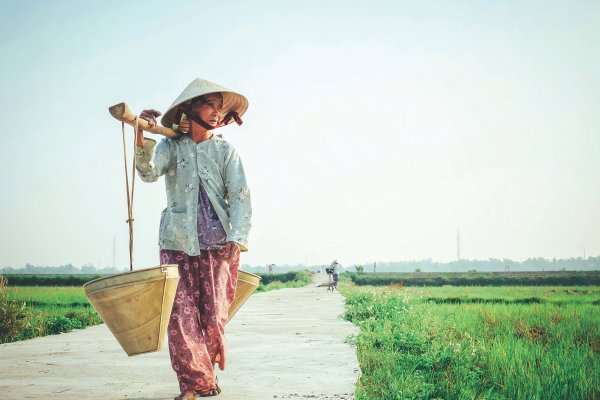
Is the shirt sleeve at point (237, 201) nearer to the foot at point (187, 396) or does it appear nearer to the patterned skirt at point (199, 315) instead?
the patterned skirt at point (199, 315)

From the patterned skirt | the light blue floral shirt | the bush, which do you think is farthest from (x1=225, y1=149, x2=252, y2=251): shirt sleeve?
the bush

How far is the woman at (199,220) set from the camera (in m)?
2.92

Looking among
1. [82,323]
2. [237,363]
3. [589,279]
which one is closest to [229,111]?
[237,363]

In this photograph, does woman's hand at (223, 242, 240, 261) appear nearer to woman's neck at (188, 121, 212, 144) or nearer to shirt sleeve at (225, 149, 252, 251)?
shirt sleeve at (225, 149, 252, 251)

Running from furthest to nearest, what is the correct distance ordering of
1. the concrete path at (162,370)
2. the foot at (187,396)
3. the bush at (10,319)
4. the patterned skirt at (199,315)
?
the bush at (10,319) → the concrete path at (162,370) → the patterned skirt at (199,315) → the foot at (187,396)

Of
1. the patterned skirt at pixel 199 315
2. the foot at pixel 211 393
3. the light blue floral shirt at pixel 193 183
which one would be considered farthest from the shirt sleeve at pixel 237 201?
the foot at pixel 211 393

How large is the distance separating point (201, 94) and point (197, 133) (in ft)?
0.84

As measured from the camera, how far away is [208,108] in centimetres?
320

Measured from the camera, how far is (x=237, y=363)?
3.96m

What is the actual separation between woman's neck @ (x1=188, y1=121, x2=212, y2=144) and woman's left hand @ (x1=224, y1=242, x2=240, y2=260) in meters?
0.68

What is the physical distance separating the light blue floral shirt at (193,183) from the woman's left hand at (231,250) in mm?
30

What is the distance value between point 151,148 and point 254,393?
1.48m

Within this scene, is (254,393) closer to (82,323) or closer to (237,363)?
(237,363)

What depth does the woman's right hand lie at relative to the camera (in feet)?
9.72
